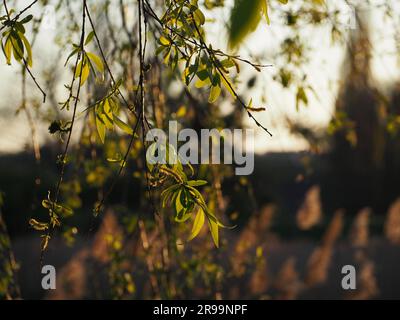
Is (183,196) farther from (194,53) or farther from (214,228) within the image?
(194,53)

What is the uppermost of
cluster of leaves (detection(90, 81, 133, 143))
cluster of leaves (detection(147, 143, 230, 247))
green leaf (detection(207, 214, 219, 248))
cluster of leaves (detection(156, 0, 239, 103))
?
cluster of leaves (detection(156, 0, 239, 103))

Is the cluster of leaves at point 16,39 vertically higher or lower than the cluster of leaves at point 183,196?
higher

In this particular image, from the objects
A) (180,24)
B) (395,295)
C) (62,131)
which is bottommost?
(395,295)

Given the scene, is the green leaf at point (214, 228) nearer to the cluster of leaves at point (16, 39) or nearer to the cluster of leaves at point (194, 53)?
the cluster of leaves at point (194, 53)

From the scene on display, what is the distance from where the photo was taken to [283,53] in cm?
249

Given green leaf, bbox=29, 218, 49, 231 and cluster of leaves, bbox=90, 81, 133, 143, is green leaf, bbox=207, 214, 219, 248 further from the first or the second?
green leaf, bbox=29, 218, 49, 231

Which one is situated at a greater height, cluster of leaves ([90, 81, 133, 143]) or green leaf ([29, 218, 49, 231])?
cluster of leaves ([90, 81, 133, 143])

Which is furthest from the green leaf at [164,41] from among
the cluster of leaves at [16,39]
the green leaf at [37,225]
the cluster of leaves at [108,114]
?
the green leaf at [37,225]

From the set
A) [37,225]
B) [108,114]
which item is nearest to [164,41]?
[108,114]

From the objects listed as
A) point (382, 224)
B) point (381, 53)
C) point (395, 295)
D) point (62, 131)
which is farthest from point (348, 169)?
point (62, 131)

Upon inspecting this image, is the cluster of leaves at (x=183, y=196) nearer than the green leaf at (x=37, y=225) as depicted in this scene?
Yes

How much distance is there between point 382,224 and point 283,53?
9270 millimetres

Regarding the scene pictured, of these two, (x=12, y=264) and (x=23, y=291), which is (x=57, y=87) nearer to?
(x=12, y=264)

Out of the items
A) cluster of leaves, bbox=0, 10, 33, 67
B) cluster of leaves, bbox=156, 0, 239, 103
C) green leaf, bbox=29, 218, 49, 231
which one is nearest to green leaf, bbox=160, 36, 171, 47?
cluster of leaves, bbox=156, 0, 239, 103
